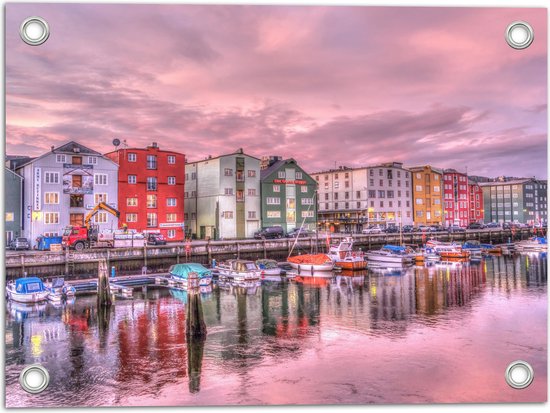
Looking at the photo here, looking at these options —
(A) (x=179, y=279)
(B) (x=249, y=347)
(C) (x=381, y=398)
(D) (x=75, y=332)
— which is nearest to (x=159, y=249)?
(A) (x=179, y=279)

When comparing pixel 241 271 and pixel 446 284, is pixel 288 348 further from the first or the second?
pixel 446 284

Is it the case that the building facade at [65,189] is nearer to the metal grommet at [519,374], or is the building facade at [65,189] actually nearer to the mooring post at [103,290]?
the mooring post at [103,290]

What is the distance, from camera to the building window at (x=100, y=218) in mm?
38156

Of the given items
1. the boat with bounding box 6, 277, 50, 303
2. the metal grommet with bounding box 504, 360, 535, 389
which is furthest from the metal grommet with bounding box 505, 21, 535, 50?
the boat with bounding box 6, 277, 50, 303

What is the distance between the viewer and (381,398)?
10070 mm

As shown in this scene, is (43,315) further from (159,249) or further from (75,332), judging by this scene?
(159,249)

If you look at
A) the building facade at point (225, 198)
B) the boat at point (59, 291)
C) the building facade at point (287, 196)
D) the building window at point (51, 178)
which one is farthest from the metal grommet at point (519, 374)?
the building facade at point (287, 196)

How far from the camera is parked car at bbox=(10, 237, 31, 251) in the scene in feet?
103

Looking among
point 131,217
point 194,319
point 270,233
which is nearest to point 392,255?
point 270,233

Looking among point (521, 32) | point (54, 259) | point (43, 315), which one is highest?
point (521, 32)

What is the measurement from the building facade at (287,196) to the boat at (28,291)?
2918 cm

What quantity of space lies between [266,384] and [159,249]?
23.8 meters

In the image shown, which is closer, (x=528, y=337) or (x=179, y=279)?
(x=528, y=337)

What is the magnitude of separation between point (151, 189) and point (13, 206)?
39.1 feet
